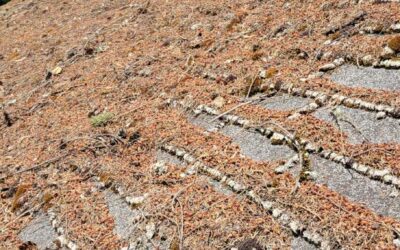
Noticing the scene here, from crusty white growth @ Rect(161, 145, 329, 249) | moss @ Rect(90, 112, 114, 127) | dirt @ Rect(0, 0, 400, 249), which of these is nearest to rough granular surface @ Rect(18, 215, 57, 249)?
dirt @ Rect(0, 0, 400, 249)

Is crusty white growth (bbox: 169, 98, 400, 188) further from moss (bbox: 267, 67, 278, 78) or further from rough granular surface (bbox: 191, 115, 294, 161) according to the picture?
moss (bbox: 267, 67, 278, 78)

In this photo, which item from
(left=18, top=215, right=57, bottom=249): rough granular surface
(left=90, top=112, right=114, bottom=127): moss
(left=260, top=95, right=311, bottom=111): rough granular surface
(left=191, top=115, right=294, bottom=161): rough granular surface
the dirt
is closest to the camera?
the dirt

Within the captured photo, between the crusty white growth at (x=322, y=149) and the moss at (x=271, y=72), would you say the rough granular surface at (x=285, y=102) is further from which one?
the moss at (x=271, y=72)

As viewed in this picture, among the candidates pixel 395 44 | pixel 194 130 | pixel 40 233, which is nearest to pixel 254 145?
pixel 194 130

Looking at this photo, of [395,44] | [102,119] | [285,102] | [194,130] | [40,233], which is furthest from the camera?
[102,119]

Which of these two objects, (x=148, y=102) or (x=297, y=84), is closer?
(x=297, y=84)

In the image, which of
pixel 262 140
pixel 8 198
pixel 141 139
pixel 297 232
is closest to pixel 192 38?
pixel 141 139

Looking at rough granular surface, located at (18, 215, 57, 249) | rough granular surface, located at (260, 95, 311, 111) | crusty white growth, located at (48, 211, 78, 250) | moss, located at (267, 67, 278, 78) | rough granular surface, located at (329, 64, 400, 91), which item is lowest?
rough granular surface, located at (18, 215, 57, 249)

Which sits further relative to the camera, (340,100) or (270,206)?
(340,100)

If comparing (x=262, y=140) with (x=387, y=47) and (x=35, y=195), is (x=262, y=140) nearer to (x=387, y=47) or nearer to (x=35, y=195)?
(x=387, y=47)

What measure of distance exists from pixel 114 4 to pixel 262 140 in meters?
7.50

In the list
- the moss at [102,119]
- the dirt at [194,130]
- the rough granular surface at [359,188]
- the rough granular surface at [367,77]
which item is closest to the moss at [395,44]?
the dirt at [194,130]

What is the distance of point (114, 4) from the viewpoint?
1148cm

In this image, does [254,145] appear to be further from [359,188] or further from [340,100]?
[359,188]
